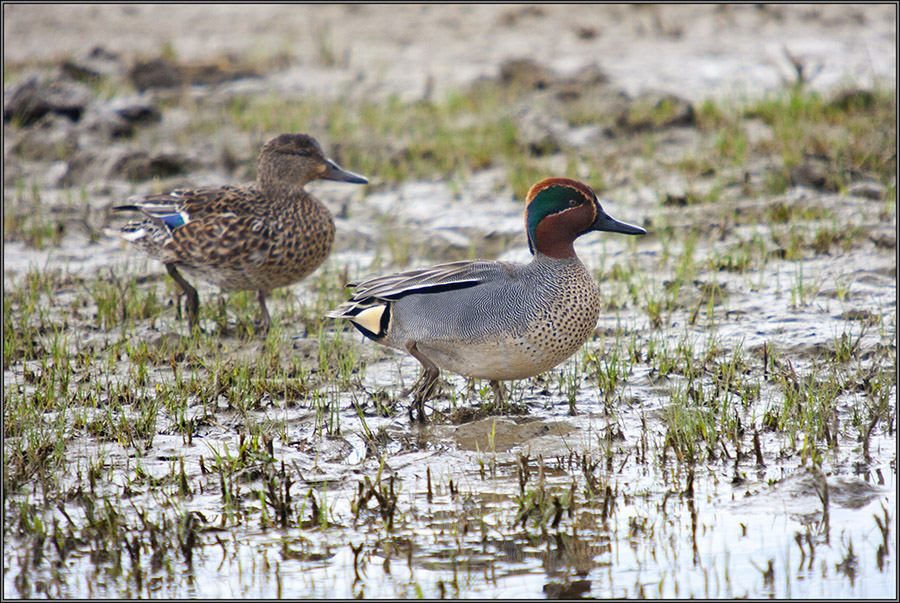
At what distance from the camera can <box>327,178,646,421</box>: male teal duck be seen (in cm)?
421

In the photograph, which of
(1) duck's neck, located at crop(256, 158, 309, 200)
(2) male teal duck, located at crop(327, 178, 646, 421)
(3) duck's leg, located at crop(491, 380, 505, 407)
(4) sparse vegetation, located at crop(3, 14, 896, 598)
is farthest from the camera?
(1) duck's neck, located at crop(256, 158, 309, 200)

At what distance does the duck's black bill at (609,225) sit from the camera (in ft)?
14.9

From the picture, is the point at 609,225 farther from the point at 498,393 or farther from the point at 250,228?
the point at 250,228

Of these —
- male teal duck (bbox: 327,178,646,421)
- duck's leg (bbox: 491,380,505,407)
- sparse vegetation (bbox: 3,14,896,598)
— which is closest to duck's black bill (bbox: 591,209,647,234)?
male teal duck (bbox: 327,178,646,421)

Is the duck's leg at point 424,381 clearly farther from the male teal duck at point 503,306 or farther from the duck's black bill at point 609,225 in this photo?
the duck's black bill at point 609,225

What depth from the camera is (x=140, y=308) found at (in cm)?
589

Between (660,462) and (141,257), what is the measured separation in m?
4.55

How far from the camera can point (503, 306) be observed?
426 centimetres

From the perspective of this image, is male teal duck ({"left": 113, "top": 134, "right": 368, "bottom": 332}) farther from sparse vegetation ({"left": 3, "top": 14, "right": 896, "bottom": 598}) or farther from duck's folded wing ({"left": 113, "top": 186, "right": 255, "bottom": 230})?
sparse vegetation ({"left": 3, "top": 14, "right": 896, "bottom": 598})

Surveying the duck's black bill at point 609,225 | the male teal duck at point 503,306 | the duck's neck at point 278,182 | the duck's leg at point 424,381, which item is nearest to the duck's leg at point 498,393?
the male teal duck at point 503,306

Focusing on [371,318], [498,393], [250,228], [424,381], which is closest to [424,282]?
[371,318]

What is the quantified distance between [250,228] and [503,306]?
1865 mm

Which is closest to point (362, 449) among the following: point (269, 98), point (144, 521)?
point (144, 521)

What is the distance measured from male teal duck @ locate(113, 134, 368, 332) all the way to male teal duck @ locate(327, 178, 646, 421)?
3.36ft
